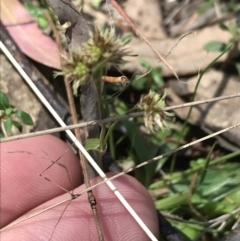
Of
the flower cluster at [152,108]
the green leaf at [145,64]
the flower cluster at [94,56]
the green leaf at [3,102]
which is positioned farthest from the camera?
the green leaf at [145,64]

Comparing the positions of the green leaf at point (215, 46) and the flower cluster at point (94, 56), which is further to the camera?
the green leaf at point (215, 46)

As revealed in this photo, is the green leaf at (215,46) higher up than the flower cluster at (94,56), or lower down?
lower down

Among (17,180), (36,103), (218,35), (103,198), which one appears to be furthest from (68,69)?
(218,35)

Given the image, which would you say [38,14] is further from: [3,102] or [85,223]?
[85,223]

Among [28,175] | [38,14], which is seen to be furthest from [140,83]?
[28,175]

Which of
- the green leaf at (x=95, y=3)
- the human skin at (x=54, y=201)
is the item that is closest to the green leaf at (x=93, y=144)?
the human skin at (x=54, y=201)

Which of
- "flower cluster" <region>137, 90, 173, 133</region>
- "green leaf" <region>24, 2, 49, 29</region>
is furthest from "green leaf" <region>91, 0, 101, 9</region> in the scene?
"flower cluster" <region>137, 90, 173, 133</region>

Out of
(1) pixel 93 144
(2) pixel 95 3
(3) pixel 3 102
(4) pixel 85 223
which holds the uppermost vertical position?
(2) pixel 95 3

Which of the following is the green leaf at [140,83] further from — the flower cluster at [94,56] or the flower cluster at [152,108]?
the flower cluster at [94,56]

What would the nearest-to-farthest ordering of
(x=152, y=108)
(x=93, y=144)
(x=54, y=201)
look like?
(x=152, y=108), (x=93, y=144), (x=54, y=201)
